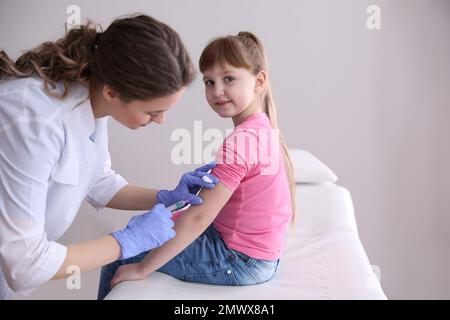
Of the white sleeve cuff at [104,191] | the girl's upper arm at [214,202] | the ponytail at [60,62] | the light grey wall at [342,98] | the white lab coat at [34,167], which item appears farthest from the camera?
the light grey wall at [342,98]

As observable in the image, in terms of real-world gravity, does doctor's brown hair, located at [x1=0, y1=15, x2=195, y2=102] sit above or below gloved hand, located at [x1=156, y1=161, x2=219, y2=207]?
above

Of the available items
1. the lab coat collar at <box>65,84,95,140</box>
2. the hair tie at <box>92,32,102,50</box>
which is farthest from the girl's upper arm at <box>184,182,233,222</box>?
the hair tie at <box>92,32,102,50</box>

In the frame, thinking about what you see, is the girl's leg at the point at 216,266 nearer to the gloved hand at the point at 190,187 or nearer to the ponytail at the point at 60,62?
the gloved hand at the point at 190,187

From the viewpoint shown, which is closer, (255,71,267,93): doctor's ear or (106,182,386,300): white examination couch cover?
(106,182,386,300): white examination couch cover

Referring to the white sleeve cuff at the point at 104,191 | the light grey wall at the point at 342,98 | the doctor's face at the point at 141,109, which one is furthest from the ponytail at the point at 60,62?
the light grey wall at the point at 342,98

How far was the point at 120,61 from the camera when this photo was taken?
135 cm

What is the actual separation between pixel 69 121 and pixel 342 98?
167 cm

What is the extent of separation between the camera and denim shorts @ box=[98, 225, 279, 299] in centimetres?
162

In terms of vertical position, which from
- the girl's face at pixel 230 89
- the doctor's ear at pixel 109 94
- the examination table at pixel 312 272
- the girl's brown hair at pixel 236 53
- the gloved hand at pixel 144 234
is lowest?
the examination table at pixel 312 272

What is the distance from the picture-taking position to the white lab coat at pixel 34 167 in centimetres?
132

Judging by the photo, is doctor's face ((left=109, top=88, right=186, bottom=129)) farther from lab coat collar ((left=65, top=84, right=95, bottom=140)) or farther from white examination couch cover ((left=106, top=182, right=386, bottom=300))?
white examination couch cover ((left=106, top=182, right=386, bottom=300))

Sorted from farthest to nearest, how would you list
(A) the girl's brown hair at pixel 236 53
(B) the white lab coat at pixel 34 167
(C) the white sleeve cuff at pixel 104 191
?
(C) the white sleeve cuff at pixel 104 191 → (A) the girl's brown hair at pixel 236 53 → (B) the white lab coat at pixel 34 167

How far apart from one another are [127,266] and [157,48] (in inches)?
24.7

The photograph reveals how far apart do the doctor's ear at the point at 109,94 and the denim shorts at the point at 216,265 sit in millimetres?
494
